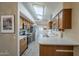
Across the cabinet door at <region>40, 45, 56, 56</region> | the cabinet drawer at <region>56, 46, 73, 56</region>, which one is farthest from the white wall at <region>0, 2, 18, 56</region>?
the cabinet drawer at <region>56, 46, 73, 56</region>

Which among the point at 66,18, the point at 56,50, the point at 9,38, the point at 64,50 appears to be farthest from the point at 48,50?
the point at 9,38

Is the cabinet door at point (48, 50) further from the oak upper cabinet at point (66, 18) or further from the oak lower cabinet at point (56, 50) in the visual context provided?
the oak upper cabinet at point (66, 18)

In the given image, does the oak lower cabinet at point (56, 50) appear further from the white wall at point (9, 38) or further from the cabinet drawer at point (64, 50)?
the white wall at point (9, 38)

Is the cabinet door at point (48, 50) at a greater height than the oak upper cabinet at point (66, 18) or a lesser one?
lesser

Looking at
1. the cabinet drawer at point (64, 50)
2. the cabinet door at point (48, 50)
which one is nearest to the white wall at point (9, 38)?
the cabinet door at point (48, 50)

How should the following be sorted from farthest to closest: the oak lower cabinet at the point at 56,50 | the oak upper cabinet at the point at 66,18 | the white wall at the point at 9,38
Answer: the white wall at the point at 9,38, the oak upper cabinet at the point at 66,18, the oak lower cabinet at the point at 56,50

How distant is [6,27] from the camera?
3.49m

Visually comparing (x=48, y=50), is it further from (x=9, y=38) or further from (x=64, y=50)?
(x=9, y=38)

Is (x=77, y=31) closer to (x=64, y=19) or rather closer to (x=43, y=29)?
(x=64, y=19)

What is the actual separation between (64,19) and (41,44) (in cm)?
98

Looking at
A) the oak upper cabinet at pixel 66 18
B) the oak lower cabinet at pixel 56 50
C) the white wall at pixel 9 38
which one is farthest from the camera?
the white wall at pixel 9 38

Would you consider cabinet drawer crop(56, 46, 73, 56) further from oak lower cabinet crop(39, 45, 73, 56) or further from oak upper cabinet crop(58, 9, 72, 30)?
oak upper cabinet crop(58, 9, 72, 30)

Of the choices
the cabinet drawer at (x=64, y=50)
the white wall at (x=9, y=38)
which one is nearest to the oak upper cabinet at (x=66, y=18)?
the cabinet drawer at (x=64, y=50)

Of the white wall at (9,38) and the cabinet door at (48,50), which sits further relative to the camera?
the white wall at (9,38)
